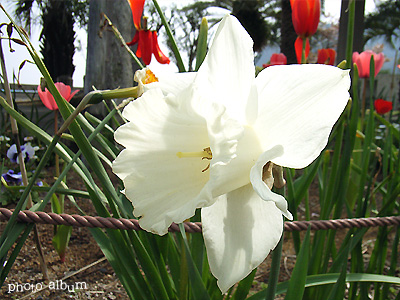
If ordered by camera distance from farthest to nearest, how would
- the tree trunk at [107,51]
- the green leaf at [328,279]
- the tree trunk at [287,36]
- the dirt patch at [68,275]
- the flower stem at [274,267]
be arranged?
the tree trunk at [287,36] < the tree trunk at [107,51] < the dirt patch at [68,275] < the green leaf at [328,279] < the flower stem at [274,267]

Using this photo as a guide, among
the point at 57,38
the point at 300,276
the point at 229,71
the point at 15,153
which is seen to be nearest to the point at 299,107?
the point at 229,71

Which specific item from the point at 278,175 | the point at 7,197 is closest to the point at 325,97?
the point at 278,175

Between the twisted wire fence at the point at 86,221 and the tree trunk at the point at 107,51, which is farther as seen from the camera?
the tree trunk at the point at 107,51

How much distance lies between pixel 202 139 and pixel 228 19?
0.13m

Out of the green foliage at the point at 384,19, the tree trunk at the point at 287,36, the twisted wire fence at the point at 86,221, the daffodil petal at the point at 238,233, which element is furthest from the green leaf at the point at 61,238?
the green foliage at the point at 384,19

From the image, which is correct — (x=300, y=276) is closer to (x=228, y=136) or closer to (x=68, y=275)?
(x=228, y=136)

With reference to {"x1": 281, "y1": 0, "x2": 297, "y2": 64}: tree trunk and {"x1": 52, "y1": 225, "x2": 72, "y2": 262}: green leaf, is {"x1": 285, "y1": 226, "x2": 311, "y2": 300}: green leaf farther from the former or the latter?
{"x1": 281, "y1": 0, "x2": 297, "y2": 64}: tree trunk

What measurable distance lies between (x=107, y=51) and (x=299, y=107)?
8.61 ft

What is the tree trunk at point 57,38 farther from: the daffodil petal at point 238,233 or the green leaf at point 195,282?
the daffodil petal at point 238,233

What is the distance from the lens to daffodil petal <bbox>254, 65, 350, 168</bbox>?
0.33 metres

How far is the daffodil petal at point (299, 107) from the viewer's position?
12.8 inches

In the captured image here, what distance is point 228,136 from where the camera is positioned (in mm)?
323

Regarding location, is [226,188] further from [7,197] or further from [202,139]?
[7,197]

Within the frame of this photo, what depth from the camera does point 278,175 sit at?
0.36 metres
